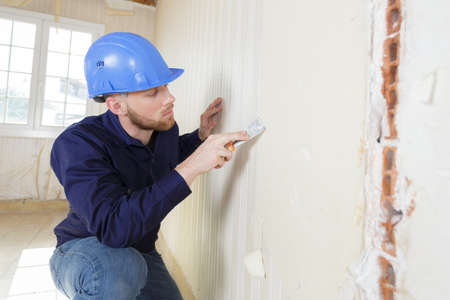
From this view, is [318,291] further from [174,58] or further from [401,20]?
[174,58]

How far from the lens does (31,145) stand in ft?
11.4

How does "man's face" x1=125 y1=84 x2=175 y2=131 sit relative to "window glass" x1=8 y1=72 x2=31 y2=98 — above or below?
below

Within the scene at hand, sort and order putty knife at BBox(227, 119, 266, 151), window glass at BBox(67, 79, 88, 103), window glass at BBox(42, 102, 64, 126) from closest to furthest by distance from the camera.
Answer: putty knife at BBox(227, 119, 266, 151), window glass at BBox(42, 102, 64, 126), window glass at BBox(67, 79, 88, 103)

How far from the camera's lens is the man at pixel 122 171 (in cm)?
88

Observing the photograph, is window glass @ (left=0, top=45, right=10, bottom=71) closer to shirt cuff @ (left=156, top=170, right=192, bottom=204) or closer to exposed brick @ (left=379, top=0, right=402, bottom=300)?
shirt cuff @ (left=156, top=170, right=192, bottom=204)

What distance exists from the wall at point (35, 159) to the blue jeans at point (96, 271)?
2904 mm

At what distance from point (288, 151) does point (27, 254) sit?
2.41 m

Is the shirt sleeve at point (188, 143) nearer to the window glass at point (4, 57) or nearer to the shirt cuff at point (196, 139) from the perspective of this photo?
the shirt cuff at point (196, 139)

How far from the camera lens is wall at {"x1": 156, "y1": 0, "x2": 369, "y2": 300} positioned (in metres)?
0.52

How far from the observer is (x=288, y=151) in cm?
71

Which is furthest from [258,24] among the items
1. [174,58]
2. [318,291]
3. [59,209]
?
[59,209]

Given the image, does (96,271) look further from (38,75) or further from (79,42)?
(79,42)

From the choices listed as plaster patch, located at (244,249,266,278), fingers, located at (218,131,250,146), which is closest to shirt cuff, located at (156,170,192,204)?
fingers, located at (218,131,250,146)

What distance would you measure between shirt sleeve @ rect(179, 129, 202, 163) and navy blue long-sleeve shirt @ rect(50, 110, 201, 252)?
0.95 feet
